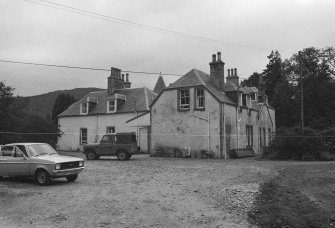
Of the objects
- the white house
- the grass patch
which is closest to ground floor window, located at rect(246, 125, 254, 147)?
the white house

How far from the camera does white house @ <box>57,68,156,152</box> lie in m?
39.6

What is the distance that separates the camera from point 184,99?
32.5 metres

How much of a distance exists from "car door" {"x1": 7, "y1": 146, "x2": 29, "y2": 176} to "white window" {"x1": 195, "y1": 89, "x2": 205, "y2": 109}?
1850 centimetres

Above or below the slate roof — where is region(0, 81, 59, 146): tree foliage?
below

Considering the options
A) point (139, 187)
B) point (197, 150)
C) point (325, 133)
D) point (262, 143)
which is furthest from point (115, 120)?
point (139, 187)

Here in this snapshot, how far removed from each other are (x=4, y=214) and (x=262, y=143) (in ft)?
113

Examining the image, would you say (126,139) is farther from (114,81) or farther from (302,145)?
(114,81)

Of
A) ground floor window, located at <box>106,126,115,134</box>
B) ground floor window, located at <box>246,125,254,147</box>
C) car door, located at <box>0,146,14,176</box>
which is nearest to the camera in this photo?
car door, located at <box>0,146,14,176</box>

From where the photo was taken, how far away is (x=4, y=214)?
32.3 ft

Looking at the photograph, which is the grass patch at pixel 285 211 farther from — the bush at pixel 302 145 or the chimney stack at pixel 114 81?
the chimney stack at pixel 114 81

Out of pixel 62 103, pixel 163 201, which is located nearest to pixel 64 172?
pixel 163 201

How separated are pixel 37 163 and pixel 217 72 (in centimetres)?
2245

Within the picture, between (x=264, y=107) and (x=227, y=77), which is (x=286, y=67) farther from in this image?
(x=227, y=77)

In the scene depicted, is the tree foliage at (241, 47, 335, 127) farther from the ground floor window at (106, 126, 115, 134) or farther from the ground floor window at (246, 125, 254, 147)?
the ground floor window at (106, 126, 115, 134)
